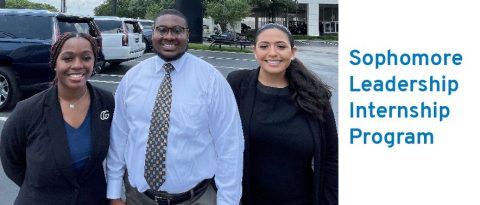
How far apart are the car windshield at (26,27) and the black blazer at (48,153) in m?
7.15

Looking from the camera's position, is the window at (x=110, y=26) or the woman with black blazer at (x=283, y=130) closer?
the woman with black blazer at (x=283, y=130)

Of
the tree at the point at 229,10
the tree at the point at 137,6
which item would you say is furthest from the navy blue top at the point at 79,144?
the tree at the point at 137,6

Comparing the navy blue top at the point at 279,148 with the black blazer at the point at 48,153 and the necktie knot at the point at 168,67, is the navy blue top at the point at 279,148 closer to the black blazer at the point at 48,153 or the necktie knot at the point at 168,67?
the necktie knot at the point at 168,67

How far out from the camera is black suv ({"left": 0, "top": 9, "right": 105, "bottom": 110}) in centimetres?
900

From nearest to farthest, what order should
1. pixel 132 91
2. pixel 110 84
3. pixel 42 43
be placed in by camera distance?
pixel 132 91
pixel 42 43
pixel 110 84

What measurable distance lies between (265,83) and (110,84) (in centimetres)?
1006

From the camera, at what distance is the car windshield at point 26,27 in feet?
30.0

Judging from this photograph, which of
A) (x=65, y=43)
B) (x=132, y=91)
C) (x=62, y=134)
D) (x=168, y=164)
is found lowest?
(x=168, y=164)

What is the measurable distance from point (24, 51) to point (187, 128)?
7.44m

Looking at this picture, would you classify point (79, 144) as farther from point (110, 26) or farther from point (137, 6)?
point (137, 6)
